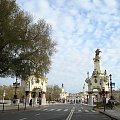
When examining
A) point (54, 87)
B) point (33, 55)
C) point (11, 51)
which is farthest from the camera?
point (54, 87)

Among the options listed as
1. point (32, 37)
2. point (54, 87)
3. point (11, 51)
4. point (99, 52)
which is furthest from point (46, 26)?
point (54, 87)

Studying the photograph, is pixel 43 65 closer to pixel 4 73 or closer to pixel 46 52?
pixel 46 52

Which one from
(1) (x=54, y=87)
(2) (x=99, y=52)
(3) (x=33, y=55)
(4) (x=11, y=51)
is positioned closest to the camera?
(4) (x=11, y=51)

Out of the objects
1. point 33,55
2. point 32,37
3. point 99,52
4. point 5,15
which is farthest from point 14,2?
point 99,52

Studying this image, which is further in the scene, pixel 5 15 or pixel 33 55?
pixel 33 55

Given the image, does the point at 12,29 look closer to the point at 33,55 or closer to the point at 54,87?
the point at 33,55

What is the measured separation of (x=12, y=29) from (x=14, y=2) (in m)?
3.12

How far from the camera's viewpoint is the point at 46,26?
43031 mm

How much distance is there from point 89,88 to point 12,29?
2627 inches

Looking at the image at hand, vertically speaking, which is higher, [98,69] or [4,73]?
[98,69]

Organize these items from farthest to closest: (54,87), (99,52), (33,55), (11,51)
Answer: (54,87), (99,52), (33,55), (11,51)

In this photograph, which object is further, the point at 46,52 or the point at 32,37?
the point at 46,52

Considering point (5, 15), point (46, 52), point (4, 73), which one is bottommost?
point (4, 73)

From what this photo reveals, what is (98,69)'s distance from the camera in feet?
328
